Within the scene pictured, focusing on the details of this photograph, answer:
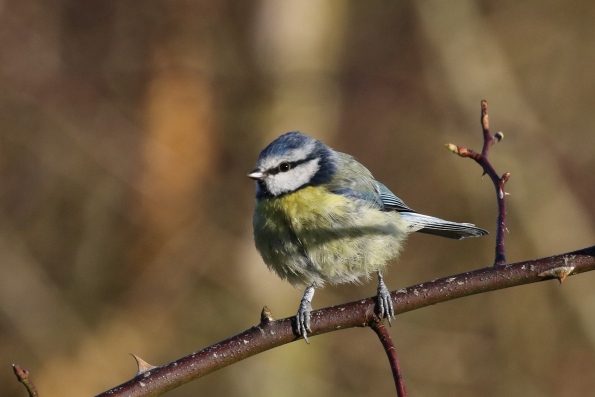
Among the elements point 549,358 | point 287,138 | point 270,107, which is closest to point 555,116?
point 549,358

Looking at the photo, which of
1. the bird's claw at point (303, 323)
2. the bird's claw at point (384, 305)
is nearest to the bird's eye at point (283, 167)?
the bird's claw at point (303, 323)

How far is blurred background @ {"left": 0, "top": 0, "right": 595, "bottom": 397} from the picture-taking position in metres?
7.99

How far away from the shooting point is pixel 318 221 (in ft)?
11.6

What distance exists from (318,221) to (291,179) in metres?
0.32

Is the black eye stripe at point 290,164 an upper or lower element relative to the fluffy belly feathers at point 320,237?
upper

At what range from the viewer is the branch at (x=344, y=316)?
8.13 feet

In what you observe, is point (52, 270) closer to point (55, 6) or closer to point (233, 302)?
point (233, 302)

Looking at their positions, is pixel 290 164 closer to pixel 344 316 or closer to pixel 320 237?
pixel 320 237

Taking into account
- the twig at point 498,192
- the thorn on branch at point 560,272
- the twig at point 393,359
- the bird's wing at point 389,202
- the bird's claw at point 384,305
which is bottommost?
the twig at point 393,359

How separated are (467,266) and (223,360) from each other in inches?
275

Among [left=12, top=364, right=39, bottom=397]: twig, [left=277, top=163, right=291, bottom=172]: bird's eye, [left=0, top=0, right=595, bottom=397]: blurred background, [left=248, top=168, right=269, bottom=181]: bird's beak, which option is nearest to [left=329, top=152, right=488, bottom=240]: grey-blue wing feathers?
[left=277, top=163, right=291, bottom=172]: bird's eye

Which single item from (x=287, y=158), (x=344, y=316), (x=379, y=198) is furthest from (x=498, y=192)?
(x=287, y=158)

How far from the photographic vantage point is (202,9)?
9422mm

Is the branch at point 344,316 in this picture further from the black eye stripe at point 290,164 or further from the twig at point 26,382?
the black eye stripe at point 290,164
